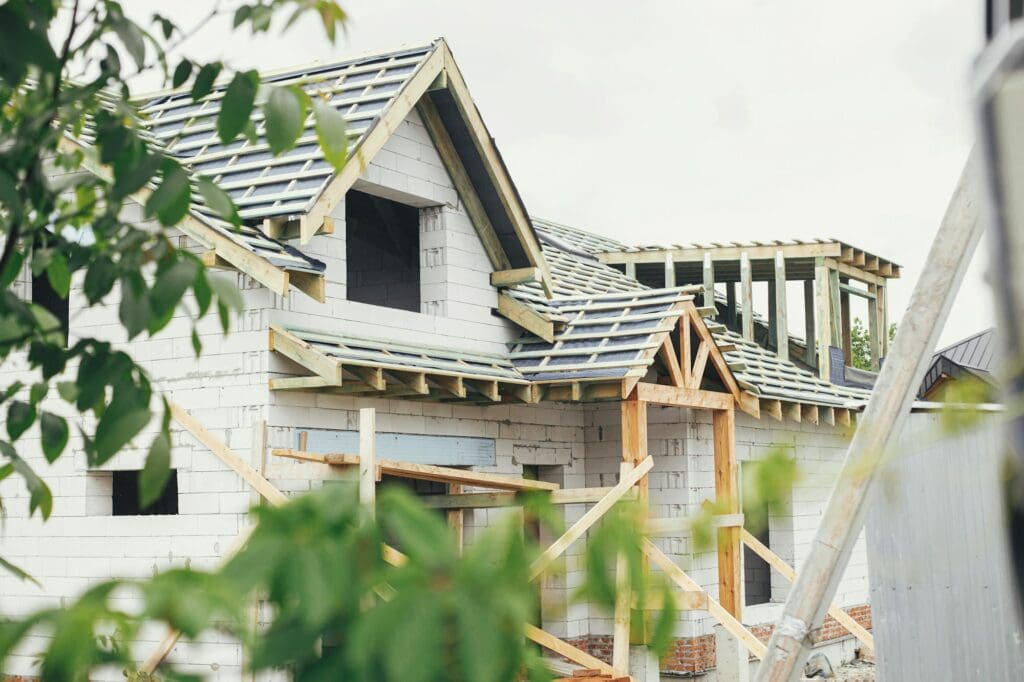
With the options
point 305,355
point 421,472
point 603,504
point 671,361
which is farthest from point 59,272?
point 671,361

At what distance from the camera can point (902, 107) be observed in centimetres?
164

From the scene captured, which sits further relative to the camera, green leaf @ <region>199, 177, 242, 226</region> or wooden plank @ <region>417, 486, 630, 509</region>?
wooden plank @ <region>417, 486, 630, 509</region>

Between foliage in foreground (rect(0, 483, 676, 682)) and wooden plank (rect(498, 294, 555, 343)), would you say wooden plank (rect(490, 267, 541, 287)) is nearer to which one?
wooden plank (rect(498, 294, 555, 343))

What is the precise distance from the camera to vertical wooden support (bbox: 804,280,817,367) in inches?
788

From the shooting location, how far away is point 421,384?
34.7 ft

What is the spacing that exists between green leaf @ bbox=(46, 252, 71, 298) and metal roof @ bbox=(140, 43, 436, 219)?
7795 millimetres

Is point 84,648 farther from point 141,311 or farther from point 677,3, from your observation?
point 677,3

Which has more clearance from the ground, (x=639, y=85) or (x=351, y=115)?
(x=639, y=85)

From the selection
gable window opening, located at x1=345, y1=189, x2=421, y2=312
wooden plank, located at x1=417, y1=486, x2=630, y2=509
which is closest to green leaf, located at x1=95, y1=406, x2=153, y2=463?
wooden plank, located at x1=417, y1=486, x2=630, y2=509

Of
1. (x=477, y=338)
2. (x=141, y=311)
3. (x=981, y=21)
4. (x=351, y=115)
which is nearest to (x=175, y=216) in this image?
(x=141, y=311)

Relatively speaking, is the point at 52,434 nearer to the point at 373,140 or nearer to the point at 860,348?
the point at 373,140

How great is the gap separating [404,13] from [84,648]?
2502 inches

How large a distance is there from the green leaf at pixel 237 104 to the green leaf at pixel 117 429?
0.49m

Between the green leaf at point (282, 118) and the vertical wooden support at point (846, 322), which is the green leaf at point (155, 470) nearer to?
the green leaf at point (282, 118)
